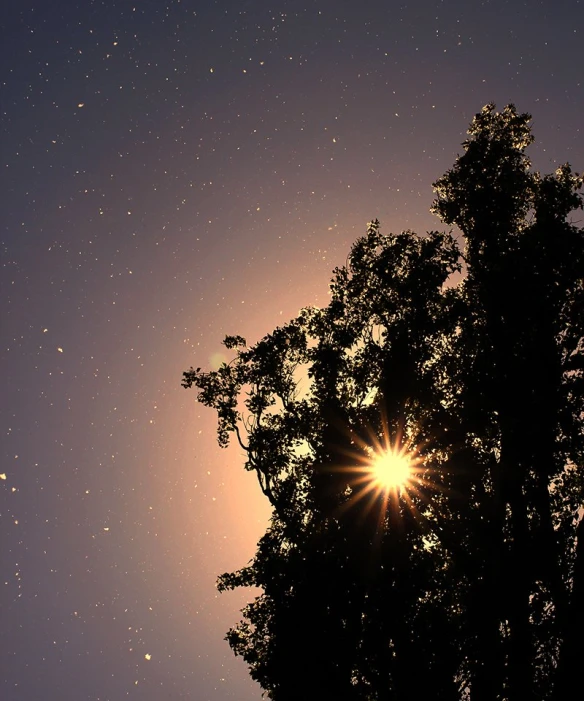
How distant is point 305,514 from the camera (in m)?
20.3

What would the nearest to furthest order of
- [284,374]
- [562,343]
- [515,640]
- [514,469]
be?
1. [515,640]
2. [514,469]
3. [562,343]
4. [284,374]

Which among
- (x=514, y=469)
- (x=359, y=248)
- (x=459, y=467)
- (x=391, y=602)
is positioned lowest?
(x=391, y=602)

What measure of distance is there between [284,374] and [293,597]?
848cm

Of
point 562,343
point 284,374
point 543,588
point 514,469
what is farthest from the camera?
point 284,374

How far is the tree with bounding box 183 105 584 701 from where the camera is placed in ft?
55.1

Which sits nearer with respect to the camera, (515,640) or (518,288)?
(515,640)

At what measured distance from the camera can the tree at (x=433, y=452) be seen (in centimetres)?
1680

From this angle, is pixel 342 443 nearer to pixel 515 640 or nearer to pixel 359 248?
pixel 359 248

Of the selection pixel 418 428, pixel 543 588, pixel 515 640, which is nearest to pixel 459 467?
pixel 418 428

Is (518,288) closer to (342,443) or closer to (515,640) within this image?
(342,443)

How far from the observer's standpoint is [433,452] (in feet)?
63.3

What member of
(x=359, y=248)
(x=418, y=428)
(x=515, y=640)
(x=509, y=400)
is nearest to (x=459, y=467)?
(x=418, y=428)

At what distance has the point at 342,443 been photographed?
20172mm

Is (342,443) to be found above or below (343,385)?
below
